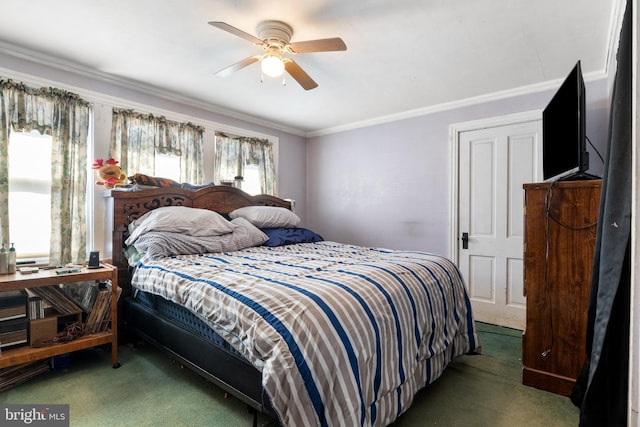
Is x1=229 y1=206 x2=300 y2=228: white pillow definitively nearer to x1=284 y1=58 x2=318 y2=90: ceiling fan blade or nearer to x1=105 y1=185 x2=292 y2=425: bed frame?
x1=105 y1=185 x2=292 y2=425: bed frame

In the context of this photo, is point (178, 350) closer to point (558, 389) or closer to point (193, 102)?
point (558, 389)

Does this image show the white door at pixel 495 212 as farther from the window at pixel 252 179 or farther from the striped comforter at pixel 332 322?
the window at pixel 252 179

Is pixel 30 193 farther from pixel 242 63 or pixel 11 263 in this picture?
pixel 242 63

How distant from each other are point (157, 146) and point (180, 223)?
1.19 m

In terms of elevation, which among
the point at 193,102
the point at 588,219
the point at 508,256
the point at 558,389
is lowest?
the point at 558,389

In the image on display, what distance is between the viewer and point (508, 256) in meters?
3.34

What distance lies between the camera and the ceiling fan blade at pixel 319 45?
2.00 meters

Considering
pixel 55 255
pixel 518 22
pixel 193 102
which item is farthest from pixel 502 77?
pixel 55 255

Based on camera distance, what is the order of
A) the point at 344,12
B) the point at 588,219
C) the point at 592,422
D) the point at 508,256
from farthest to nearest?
1. the point at 508,256
2. the point at 344,12
3. the point at 588,219
4. the point at 592,422

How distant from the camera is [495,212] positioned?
343cm

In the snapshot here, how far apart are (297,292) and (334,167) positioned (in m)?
3.54

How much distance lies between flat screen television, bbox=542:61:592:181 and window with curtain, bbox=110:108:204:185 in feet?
11.1

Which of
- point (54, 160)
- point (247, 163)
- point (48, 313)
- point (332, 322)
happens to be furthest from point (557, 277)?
point (54, 160)

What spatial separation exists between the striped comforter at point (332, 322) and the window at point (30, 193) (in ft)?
3.57
